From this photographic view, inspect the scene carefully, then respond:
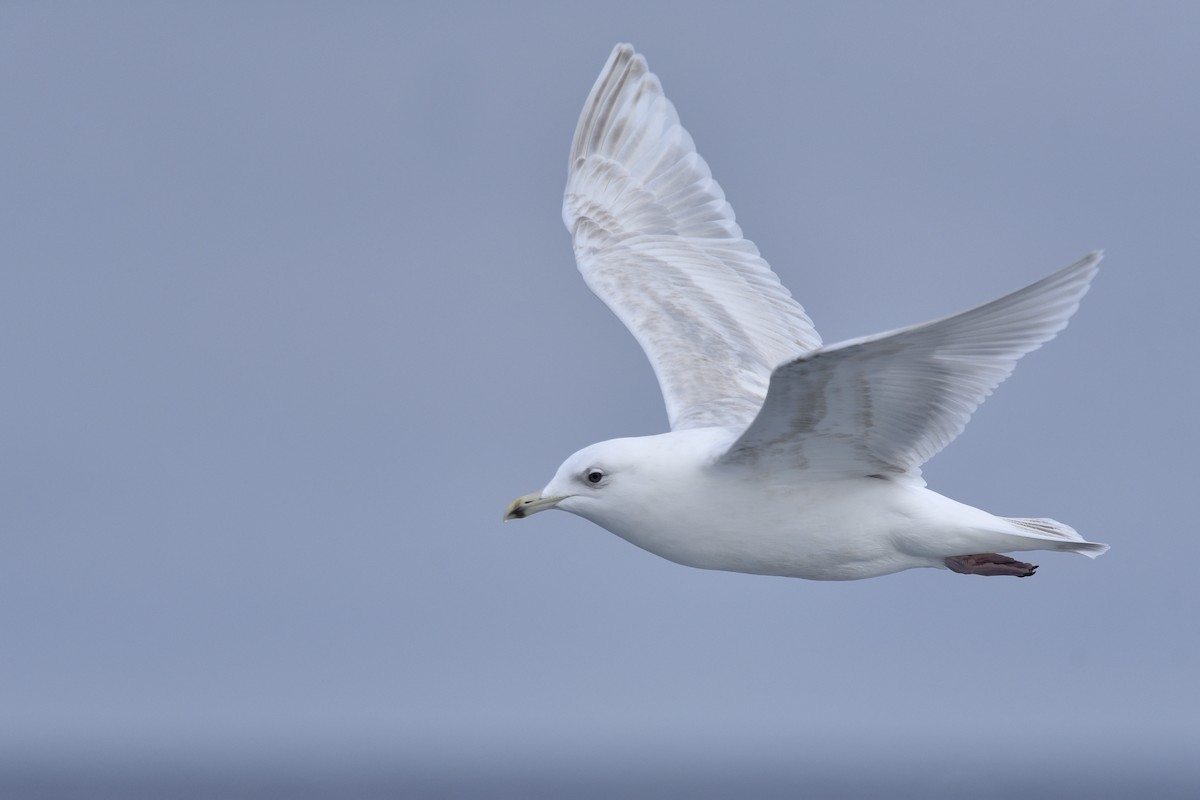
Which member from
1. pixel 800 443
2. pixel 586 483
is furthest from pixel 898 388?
pixel 586 483

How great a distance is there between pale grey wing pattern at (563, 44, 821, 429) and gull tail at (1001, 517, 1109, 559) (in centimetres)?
241

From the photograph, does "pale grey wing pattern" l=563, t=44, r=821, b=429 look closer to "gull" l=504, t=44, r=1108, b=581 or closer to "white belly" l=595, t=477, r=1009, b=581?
"gull" l=504, t=44, r=1108, b=581

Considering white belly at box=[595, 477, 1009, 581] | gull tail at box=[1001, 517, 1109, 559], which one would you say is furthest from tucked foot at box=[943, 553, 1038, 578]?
gull tail at box=[1001, 517, 1109, 559]

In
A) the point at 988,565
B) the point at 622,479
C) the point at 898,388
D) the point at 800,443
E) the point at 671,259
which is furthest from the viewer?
the point at 671,259

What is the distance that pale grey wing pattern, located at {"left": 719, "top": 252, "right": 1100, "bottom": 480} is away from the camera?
12750mm

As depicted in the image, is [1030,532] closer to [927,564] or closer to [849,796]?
[927,564]

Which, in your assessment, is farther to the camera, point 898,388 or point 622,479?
point 622,479

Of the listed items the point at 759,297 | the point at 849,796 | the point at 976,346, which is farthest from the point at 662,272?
the point at 849,796

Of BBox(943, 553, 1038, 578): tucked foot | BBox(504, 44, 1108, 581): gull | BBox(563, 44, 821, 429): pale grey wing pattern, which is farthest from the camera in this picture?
BBox(563, 44, 821, 429): pale grey wing pattern

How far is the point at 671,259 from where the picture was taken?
1888 cm

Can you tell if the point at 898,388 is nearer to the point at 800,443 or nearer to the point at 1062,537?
the point at 800,443

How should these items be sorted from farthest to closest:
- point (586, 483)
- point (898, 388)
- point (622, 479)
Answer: point (586, 483)
point (622, 479)
point (898, 388)

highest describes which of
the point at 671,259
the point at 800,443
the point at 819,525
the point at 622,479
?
the point at 671,259

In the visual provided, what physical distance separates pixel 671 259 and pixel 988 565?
507 cm
